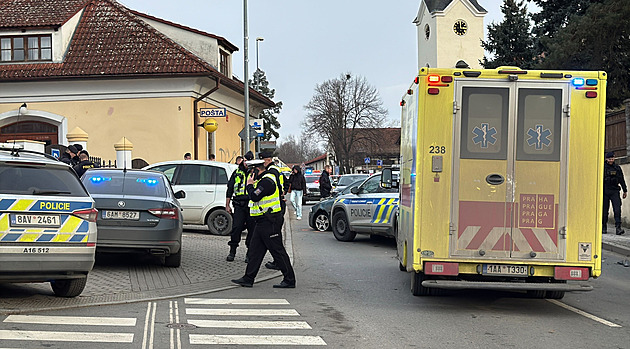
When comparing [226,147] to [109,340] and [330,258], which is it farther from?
[109,340]

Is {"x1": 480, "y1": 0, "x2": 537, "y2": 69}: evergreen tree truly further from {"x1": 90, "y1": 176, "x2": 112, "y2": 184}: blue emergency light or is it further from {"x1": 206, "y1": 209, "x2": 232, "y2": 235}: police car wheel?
{"x1": 90, "y1": 176, "x2": 112, "y2": 184}: blue emergency light

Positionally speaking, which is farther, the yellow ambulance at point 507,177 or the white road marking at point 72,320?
the yellow ambulance at point 507,177

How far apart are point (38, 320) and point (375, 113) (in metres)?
78.3

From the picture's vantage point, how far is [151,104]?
28.6m

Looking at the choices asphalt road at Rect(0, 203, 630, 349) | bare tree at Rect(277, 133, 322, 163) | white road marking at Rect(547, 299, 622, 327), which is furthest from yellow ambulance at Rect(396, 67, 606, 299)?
bare tree at Rect(277, 133, 322, 163)

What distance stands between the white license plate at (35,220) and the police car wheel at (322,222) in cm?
1173

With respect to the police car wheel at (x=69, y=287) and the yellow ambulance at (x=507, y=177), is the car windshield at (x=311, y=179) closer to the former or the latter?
the police car wheel at (x=69, y=287)

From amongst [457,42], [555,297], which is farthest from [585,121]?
[457,42]

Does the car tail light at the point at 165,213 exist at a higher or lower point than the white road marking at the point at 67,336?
higher

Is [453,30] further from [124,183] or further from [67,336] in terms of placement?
[67,336]

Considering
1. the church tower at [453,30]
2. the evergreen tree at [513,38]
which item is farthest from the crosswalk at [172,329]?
the church tower at [453,30]

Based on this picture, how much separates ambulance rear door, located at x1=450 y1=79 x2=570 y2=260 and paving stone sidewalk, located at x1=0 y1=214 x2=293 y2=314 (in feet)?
12.0

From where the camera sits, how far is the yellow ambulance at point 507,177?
331 inches

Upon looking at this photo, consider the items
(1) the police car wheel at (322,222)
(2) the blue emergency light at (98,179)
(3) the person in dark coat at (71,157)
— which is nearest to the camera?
(2) the blue emergency light at (98,179)
